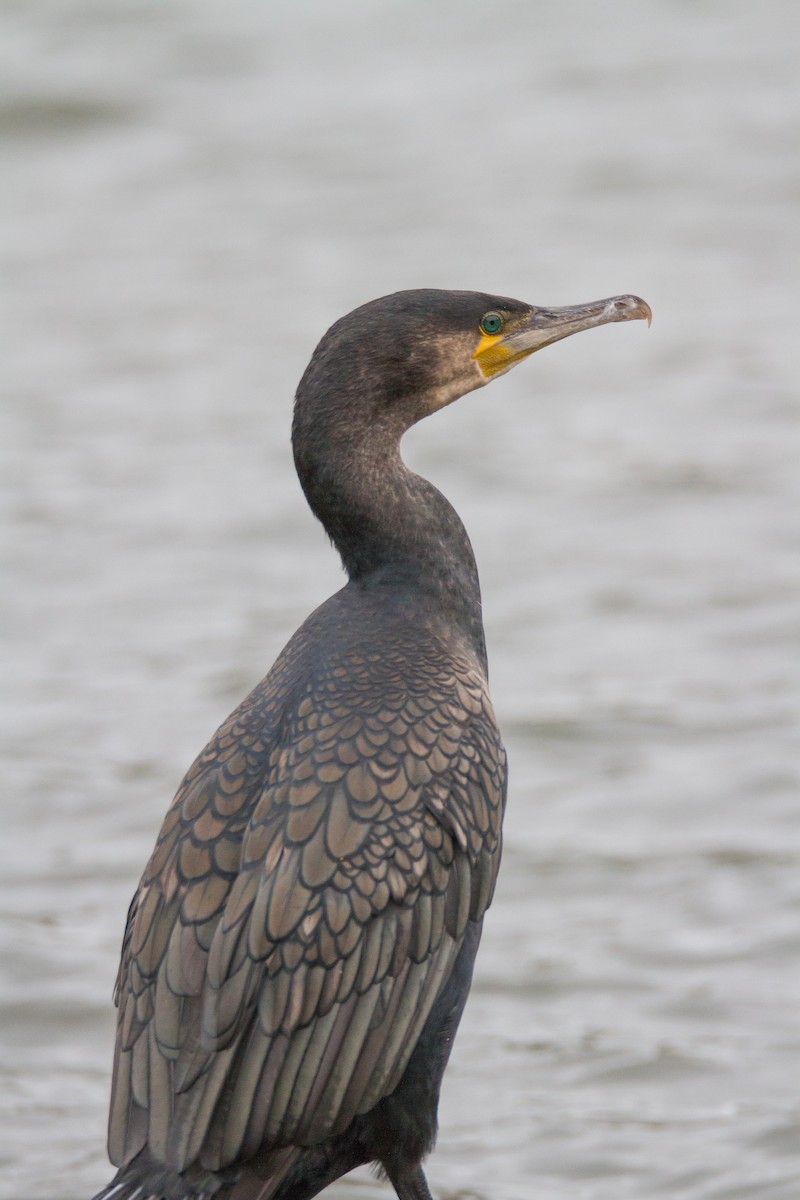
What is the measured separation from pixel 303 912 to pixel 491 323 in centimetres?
180

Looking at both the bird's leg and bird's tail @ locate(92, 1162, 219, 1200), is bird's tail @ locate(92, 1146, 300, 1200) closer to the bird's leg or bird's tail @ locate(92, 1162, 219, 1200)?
bird's tail @ locate(92, 1162, 219, 1200)

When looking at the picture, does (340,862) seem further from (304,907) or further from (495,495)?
(495,495)

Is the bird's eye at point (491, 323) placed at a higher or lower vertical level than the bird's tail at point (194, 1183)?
higher

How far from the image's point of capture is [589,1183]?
22.0ft

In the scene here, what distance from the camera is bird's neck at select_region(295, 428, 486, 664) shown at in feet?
18.5

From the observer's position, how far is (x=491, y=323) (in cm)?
595

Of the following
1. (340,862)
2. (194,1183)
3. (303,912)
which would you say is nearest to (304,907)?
(303,912)

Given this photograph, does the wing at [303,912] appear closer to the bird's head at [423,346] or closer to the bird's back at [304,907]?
the bird's back at [304,907]

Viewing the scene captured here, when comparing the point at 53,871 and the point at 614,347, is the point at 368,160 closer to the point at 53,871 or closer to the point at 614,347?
the point at 614,347

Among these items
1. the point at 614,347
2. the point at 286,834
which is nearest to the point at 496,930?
the point at 286,834

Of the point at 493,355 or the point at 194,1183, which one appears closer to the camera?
the point at 194,1183

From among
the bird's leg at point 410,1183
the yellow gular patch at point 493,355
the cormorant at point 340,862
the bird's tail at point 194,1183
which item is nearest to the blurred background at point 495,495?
the bird's leg at point 410,1183

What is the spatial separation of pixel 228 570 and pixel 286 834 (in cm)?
660

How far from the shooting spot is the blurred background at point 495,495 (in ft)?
24.6
